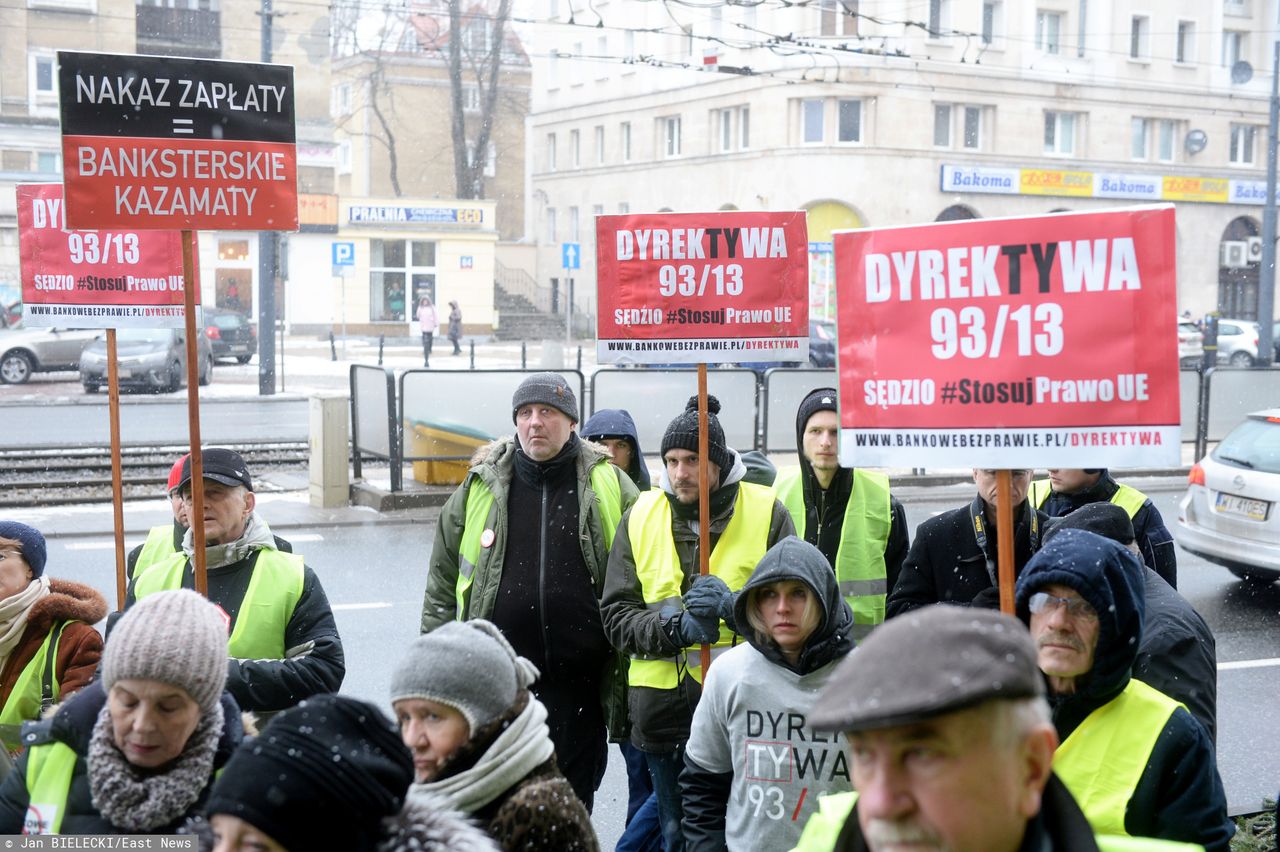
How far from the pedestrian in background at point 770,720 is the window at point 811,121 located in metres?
41.9

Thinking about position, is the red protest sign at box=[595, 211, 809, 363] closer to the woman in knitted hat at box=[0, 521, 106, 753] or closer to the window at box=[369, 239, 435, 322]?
the woman in knitted hat at box=[0, 521, 106, 753]

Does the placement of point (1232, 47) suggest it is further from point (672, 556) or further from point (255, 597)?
point (255, 597)

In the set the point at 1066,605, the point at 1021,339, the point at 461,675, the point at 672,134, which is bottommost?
the point at 461,675

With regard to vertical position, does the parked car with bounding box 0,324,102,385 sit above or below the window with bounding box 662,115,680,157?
below

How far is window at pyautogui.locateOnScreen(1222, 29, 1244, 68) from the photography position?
49156 mm

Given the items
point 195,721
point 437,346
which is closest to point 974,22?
point 437,346

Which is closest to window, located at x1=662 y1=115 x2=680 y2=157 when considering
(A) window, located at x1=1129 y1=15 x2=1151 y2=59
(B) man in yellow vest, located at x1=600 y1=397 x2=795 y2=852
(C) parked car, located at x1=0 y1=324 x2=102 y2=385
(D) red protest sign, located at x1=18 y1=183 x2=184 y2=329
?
(A) window, located at x1=1129 y1=15 x2=1151 y2=59

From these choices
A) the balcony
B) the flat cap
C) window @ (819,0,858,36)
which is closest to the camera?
the flat cap

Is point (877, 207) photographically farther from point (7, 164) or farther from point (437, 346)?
point (7, 164)

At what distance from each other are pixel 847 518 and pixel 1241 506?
20.2ft

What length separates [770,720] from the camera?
11.9ft

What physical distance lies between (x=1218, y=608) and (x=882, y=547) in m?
6.29

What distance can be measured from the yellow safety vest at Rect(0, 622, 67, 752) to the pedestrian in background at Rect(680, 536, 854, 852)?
1.90m

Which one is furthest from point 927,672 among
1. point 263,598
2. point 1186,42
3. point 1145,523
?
point 1186,42
